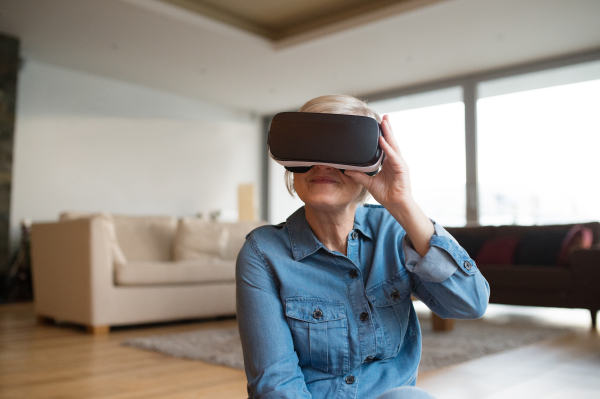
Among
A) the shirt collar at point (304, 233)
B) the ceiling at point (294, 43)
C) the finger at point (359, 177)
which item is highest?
the ceiling at point (294, 43)

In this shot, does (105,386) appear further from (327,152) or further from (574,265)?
(574,265)

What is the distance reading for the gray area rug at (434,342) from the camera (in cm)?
251

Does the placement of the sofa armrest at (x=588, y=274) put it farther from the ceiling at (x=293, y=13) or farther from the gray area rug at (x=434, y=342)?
the ceiling at (x=293, y=13)

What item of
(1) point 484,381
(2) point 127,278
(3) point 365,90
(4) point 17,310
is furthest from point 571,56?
(4) point 17,310

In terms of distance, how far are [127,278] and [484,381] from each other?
2.36m

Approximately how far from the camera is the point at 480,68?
6.50m

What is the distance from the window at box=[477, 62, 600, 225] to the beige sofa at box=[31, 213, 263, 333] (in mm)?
3727

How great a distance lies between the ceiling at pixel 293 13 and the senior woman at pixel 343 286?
4.50m

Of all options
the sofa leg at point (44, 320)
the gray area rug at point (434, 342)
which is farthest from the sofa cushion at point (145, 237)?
the gray area rug at point (434, 342)

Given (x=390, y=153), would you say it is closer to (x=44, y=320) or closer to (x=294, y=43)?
(x=44, y=320)

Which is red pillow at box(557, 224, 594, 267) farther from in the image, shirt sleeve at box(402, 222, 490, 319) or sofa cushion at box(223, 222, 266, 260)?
shirt sleeve at box(402, 222, 490, 319)

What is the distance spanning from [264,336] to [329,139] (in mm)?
348

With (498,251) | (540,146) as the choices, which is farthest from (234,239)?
(540,146)

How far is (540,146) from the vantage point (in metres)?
6.15
